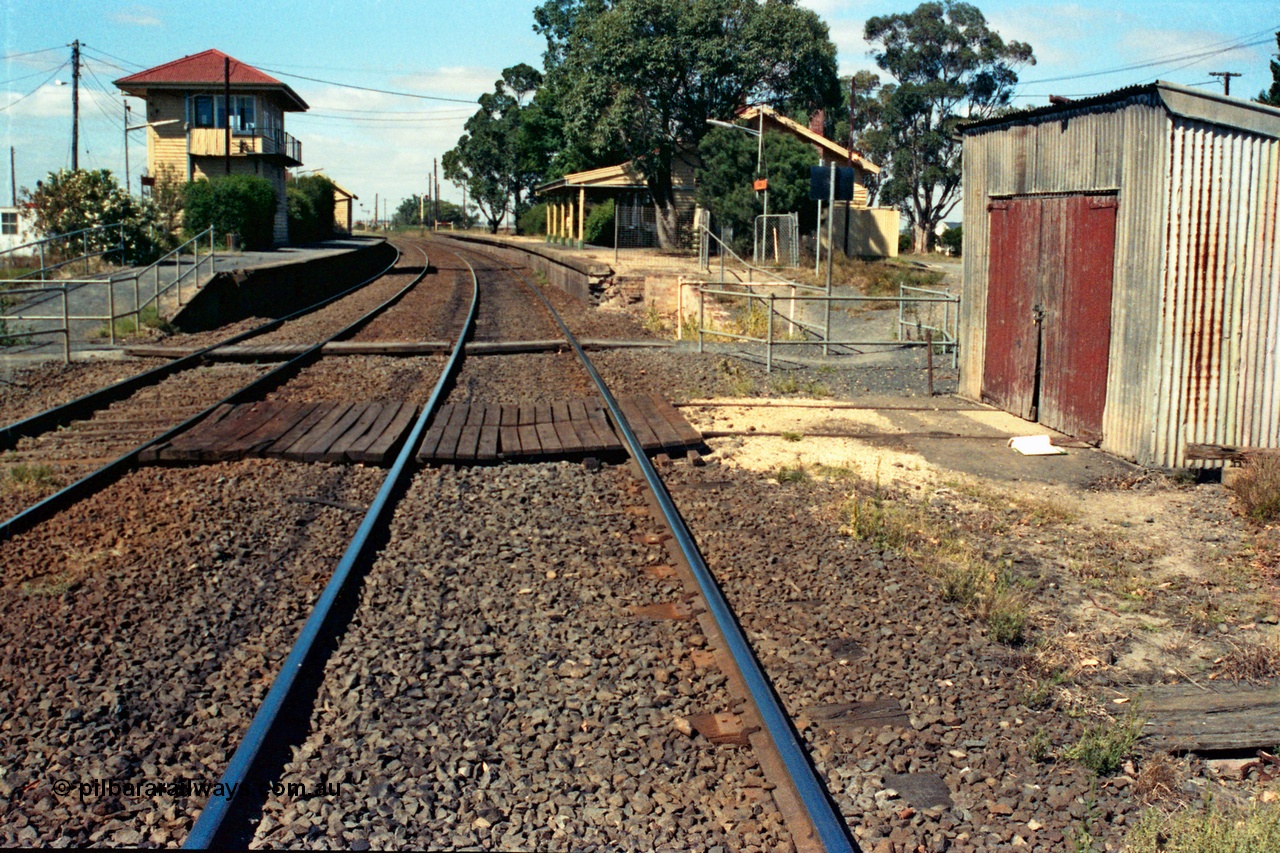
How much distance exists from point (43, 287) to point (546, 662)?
15514 mm

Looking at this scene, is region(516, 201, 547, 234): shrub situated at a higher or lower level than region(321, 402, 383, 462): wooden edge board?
higher

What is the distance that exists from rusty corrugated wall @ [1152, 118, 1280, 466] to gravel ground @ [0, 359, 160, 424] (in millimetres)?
10693

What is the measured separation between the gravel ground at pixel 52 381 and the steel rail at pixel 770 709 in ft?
25.7

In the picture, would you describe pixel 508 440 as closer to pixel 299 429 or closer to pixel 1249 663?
pixel 299 429

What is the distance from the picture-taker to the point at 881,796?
4.09 metres

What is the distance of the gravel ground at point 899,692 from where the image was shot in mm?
3957

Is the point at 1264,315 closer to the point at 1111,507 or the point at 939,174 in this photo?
the point at 1111,507

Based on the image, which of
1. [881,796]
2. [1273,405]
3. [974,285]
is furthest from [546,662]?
[974,285]

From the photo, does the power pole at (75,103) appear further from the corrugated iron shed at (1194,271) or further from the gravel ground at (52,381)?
the corrugated iron shed at (1194,271)

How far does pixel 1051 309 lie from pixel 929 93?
47480 millimetres

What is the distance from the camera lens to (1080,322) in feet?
35.1

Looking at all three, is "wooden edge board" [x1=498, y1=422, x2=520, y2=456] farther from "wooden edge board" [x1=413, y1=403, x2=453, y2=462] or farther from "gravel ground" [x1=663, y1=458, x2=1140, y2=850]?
"gravel ground" [x1=663, y1=458, x2=1140, y2=850]

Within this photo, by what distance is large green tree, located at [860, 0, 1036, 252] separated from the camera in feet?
179

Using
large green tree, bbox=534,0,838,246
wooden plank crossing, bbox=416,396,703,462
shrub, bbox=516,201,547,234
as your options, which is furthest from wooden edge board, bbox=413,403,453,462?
shrub, bbox=516,201,547,234
